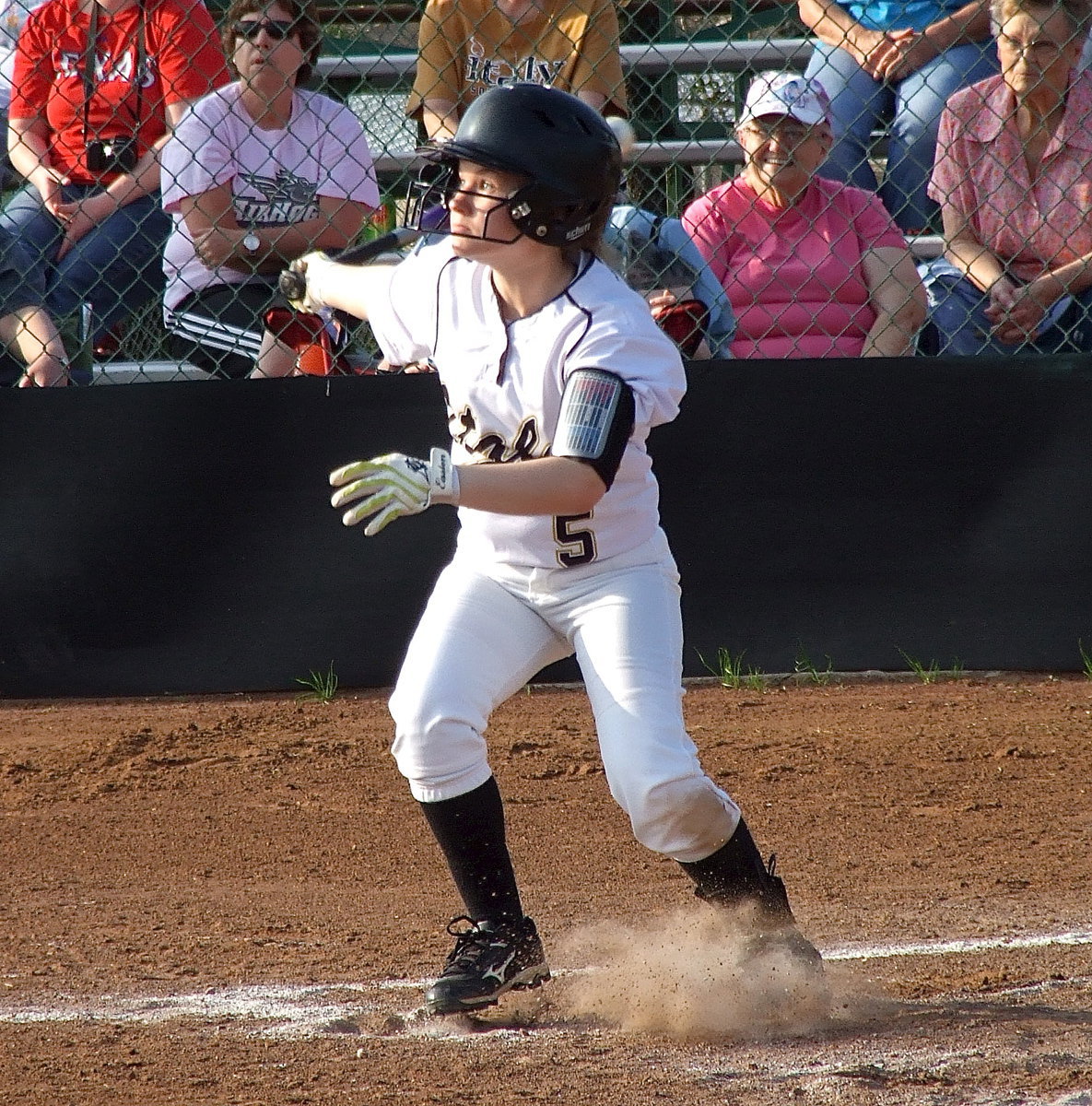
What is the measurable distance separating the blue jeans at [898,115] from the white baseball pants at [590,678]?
3218mm

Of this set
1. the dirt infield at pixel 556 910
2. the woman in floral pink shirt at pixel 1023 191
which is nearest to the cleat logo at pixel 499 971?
the dirt infield at pixel 556 910

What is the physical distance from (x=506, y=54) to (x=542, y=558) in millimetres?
3528

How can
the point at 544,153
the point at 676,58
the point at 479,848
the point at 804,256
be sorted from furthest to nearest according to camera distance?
1. the point at 676,58
2. the point at 804,256
3. the point at 479,848
4. the point at 544,153

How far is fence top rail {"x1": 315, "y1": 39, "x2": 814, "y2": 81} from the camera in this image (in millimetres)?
6191

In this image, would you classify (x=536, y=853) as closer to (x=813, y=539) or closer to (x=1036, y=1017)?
(x=1036, y=1017)

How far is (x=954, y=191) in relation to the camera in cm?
547

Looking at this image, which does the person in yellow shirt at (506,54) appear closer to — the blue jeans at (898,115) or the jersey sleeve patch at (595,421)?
the blue jeans at (898,115)

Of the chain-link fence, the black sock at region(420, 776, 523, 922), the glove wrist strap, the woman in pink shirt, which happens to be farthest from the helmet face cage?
the woman in pink shirt

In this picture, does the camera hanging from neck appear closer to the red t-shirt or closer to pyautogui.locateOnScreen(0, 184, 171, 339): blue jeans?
the red t-shirt

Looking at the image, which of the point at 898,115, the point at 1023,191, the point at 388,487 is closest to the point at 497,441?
the point at 388,487

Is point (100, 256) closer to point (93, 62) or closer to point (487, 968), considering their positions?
point (93, 62)

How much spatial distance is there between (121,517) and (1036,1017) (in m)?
3.63

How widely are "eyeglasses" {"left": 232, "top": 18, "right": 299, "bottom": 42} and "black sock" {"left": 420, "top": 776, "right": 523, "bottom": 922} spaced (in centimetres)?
352

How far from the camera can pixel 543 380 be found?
2.83 metres
